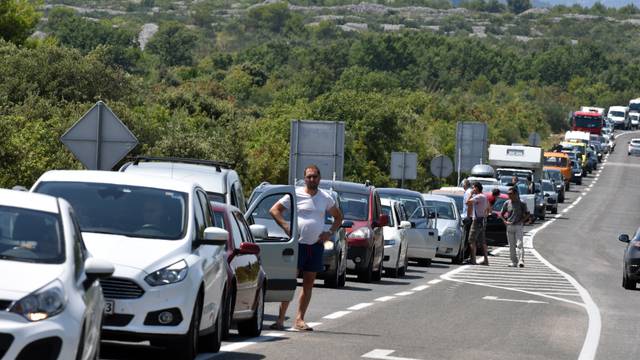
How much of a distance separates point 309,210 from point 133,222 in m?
4.06

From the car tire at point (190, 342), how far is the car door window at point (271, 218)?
188 inches

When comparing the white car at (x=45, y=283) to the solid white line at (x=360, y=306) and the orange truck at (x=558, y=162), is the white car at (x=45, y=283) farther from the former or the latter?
the orange truck at (x=558, y=162)

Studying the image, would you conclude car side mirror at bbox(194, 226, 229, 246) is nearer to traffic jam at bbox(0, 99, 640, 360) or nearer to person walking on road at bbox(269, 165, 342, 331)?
traffic jam at bbox(0, 99, 640, 360)

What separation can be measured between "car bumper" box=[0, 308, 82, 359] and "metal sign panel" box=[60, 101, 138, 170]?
547 inches

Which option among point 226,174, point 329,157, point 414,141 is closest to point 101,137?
point 226,174

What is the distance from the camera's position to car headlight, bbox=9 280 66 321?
9.27m

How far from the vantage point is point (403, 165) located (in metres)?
55.4

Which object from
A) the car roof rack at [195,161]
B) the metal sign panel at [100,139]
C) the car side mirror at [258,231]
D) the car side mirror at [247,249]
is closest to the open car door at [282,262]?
the car side mirror at [258,231]

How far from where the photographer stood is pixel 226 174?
2123cm

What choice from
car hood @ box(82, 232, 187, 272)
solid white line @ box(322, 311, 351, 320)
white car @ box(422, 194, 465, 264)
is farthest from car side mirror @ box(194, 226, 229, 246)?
white car @ box(422, 194, 465, 264)

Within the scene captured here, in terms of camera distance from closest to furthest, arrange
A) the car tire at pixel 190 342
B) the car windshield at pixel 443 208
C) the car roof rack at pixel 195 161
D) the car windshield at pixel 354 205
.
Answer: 1. the car tire at pixel 190 342
2. the car roof rack at pixel 195 161
3. the car windshield at pixel 354 205
4. the car windshield at pixel 443 208

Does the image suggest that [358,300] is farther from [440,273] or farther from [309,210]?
[440,273]

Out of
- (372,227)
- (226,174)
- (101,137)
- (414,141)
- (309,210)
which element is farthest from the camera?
(414,141)

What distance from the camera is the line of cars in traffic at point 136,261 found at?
31.0ft
